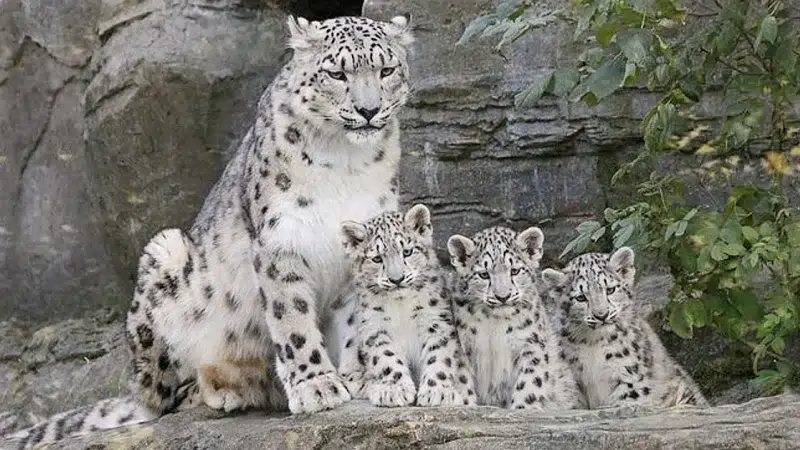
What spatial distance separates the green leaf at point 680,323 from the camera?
6.61 metres

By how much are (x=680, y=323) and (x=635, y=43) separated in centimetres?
137

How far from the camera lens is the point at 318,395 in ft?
21.5

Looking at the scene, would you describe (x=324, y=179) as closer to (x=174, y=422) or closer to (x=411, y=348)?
(x=411, y=348)

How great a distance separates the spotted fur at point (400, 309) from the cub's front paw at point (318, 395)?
12 centimetres

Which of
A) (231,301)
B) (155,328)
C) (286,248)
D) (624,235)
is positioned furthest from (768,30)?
(155,328)

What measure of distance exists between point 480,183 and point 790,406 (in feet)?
11.4

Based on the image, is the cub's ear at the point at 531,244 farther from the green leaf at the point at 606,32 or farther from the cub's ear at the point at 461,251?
the green leaf at the point at 606,32

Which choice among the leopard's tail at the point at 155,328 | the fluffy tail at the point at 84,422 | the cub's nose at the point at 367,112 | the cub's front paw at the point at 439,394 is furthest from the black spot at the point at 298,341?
the fluffy tail at the point at 84,422

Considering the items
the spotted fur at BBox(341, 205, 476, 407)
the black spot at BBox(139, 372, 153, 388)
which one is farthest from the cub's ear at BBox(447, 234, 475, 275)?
the black spot at BBox(139, 372, 153, 388)

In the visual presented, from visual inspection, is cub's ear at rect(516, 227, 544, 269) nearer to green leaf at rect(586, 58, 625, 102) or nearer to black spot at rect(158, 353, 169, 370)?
green leaf at rect(586, 58, 625, 102)

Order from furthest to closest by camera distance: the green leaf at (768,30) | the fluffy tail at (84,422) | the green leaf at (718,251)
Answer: the fluffy tail at (84,422), the green leaf at (718,251), the green leaf at (768,30)

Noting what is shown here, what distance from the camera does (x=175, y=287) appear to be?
7.38 metres

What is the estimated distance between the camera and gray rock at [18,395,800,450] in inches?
221

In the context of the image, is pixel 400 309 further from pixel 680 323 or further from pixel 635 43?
pixel 635 43
